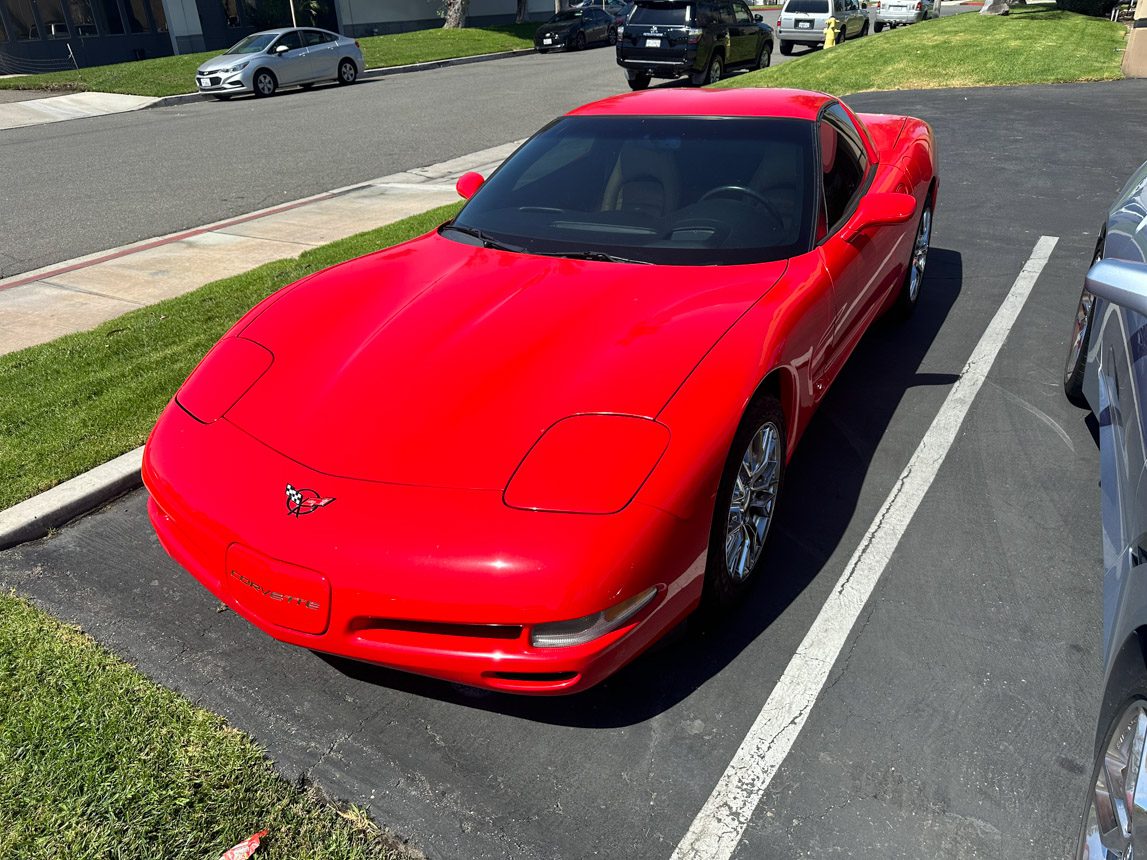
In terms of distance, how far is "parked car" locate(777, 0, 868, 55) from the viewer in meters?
23.8

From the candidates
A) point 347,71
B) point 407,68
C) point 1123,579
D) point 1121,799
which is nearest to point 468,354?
point 1123,579

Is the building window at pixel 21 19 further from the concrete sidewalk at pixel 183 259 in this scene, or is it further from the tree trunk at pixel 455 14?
the concrete sidewalk at pixel 183 259

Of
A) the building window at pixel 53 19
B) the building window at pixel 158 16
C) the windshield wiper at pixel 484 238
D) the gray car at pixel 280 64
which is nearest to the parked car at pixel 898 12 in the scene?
the gray car at pixel 280 64

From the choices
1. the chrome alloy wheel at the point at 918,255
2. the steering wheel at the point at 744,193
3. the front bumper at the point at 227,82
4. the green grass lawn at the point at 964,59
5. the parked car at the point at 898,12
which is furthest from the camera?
the parked car at the point at 898,12

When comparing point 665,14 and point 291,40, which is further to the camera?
point 291,40

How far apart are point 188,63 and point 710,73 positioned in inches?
562

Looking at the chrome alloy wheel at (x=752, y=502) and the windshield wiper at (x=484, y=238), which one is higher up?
the windshield wiper at (x=484, y=238)

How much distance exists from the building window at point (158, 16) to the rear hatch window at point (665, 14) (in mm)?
21666

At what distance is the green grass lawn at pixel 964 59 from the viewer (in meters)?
15.8

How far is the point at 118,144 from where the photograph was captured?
13867 mm

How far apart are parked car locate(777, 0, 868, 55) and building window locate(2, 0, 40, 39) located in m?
23.7

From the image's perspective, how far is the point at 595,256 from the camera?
371 cm

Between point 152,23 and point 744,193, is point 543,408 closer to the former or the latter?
point 744,193

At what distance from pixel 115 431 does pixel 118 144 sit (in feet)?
37.3
